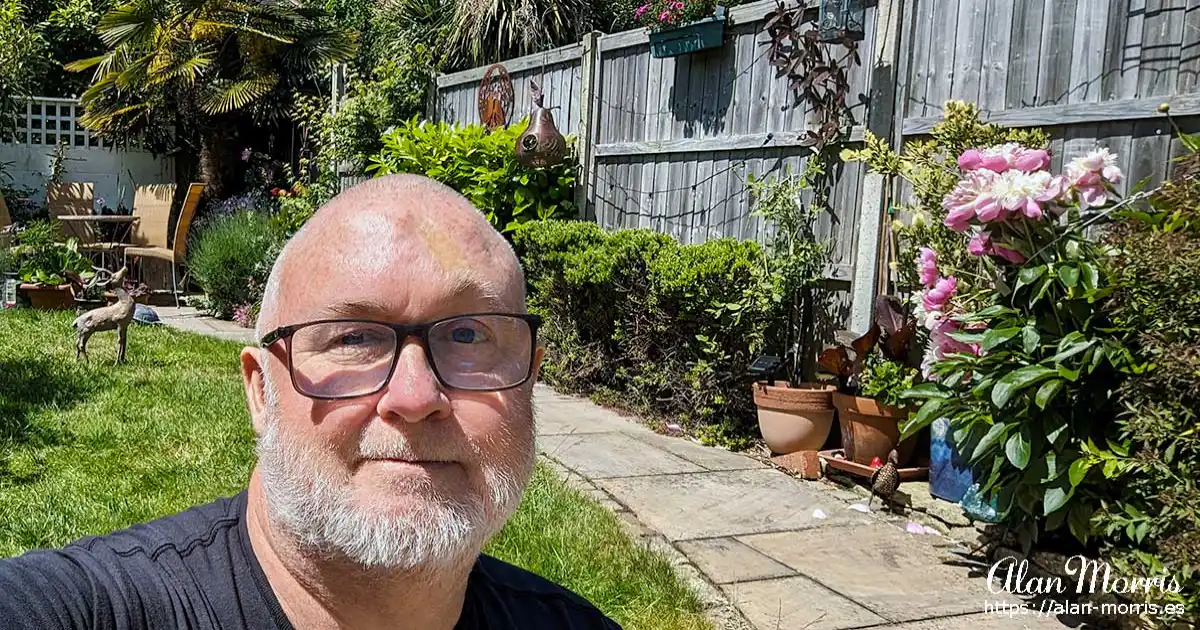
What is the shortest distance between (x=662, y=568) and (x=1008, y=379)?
1.20 meters

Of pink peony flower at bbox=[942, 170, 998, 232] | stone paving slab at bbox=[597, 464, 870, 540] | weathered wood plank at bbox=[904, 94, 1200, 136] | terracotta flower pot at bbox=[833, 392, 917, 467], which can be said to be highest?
weathered wood plank at bbox=[904, 94, 1200, 136]

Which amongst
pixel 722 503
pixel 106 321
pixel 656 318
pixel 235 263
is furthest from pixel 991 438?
pixel 235 263

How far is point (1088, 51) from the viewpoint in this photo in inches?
159

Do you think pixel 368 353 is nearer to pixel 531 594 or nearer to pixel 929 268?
pixel 531 594

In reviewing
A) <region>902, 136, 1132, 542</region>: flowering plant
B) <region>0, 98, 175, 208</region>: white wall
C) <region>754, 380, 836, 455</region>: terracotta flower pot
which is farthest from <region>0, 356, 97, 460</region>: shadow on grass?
<region>0, 98, 175, 208</region>: white wall

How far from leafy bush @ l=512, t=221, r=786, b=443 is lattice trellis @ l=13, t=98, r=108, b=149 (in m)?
9.61

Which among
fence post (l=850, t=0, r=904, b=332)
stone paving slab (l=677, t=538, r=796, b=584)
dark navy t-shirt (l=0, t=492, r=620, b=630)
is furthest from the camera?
fence post (l=850, t=0, r=904, b=332)

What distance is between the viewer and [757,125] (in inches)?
228

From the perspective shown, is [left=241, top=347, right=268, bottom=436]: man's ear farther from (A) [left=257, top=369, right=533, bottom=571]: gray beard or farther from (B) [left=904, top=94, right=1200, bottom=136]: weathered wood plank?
(B) [left=904, top=94, right=1200, bottom=136]: weathered wood plank

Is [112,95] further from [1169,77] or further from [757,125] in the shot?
[1169,77]

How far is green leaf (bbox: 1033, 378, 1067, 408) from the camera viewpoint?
2969mm

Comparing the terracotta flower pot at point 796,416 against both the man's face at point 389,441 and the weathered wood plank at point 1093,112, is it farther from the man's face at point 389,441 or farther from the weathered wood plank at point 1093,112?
the man's face at point 389,441

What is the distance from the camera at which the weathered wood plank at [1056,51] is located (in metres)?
4.12

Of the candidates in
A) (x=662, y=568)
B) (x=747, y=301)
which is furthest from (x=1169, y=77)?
(x=662, y=568)
